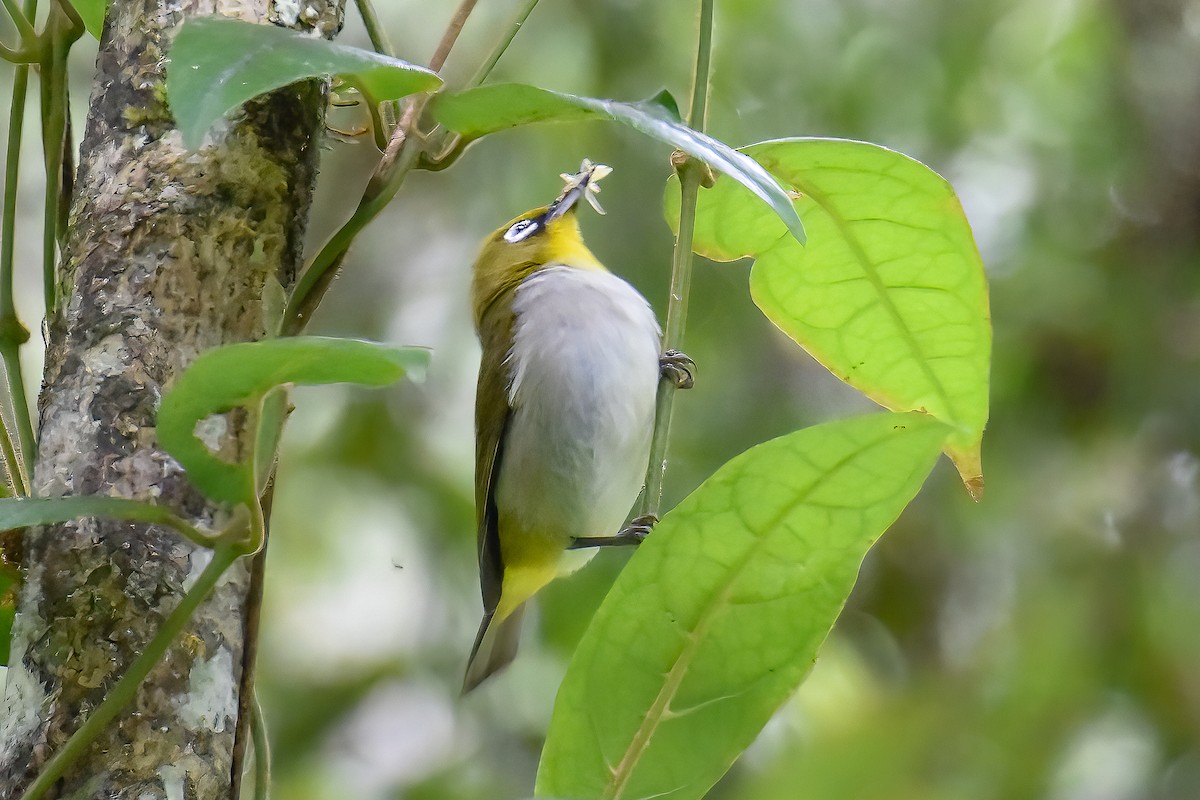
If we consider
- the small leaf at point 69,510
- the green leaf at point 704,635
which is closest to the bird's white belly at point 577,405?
the green leaf at point 704,635

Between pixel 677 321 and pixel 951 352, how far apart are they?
0.83ft

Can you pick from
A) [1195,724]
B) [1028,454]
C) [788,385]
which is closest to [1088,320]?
[1028,454]

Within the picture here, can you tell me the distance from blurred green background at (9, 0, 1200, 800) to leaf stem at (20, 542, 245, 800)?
1.55 metres

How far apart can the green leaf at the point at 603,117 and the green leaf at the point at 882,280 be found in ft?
0.75

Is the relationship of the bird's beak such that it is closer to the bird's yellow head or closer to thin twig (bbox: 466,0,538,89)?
the bird's yellow head

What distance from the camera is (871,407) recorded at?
2467mm

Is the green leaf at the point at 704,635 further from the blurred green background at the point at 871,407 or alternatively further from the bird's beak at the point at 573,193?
the blurred green background at the point at 871,407

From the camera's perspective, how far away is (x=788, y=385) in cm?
240

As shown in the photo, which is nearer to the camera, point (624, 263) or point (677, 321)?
point (677, 321)

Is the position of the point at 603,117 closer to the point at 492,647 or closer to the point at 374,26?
the point at 374,26

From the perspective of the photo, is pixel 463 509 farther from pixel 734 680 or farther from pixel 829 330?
pixel 734 680

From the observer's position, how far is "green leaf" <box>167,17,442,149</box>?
1.78 ft

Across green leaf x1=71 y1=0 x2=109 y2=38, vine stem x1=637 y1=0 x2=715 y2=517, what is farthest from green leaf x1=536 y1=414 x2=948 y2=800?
green leaf x1=71 y1=0 x2=109 y2=38

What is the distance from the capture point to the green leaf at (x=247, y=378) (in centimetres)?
50
